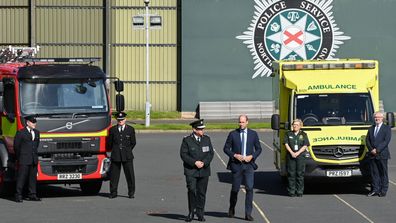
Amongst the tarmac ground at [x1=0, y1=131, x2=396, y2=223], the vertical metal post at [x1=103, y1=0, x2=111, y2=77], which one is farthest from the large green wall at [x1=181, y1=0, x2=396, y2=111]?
the tarmac ground at [x1=0, y1=131, x2=396, y2=223]

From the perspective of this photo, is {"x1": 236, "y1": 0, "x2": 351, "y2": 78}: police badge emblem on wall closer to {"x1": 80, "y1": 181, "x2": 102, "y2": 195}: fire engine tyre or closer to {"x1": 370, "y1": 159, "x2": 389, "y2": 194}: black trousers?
{"x1": 80, "y1": 181, "x2": 102, "y2": 195}: fire engine tyre

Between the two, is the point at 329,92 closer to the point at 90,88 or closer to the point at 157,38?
the point at 90,88

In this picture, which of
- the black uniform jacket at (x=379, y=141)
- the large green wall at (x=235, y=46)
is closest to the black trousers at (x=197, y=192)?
the black uniform jacket at (x=379, y=141)

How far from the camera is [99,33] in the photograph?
5316 centimetres

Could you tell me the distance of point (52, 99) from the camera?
2308cm

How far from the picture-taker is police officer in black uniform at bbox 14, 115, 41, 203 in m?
22.1

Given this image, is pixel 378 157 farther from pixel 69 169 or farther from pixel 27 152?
pixel 27 152

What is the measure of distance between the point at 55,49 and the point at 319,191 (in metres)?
30.9

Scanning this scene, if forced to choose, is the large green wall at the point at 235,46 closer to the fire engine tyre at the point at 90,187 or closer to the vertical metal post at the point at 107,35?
the vertical metal post at the point at 107,35

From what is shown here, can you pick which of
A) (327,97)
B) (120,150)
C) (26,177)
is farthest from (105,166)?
(327,97)

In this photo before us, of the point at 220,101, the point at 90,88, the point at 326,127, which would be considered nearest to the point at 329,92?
the point at 326,127

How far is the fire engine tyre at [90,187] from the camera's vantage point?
78.2ft

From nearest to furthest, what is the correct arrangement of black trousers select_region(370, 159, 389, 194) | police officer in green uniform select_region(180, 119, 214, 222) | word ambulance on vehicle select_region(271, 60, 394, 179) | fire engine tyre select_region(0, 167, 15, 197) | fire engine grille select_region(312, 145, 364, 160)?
police officer in green uniform select_region(180, 119, 214, 222) → black trousers select_region(370, 159, 389, 194) → fire engine tyre select_region(0, 167, 15, 197) → fire engine grille select_region(312, 145, 364, 160) → word ambulance on vehicle select_region(271, 60, 394, 179)

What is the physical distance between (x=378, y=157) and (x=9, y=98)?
786cm
